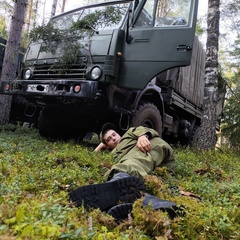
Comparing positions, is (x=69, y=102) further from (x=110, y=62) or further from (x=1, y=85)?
(x=1, y=85)

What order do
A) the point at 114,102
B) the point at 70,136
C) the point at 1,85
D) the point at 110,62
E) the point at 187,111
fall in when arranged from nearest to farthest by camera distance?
the point at 110,62
the point at 114,102
the point at 1,85
the point at 70,136
the point at 187,111

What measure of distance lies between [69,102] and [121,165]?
3.01m

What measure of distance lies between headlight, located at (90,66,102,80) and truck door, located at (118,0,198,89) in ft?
1.33

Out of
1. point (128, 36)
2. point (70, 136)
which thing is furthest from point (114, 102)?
point (70, 136)

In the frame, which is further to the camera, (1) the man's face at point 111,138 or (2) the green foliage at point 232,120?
(2) the green foliage at point 232,120

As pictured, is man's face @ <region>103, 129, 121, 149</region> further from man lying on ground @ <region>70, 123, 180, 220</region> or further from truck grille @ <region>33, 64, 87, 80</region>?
truck grille @ <region>33, 64, 87, 80</region>

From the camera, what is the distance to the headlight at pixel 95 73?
510 cm

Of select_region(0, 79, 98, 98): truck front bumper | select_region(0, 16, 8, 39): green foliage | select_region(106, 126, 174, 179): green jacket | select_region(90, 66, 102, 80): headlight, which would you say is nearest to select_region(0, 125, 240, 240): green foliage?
select_region(106, 126, 174, 179): green jacket

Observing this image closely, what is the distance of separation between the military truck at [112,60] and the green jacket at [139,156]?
5.25 feet

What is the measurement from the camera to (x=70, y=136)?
7.23m

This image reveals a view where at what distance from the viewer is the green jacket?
276 cm

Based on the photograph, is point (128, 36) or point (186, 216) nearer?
point (186, 216)

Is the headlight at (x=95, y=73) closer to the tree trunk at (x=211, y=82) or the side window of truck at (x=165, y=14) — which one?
the side window of truck at (x=165, y=14)

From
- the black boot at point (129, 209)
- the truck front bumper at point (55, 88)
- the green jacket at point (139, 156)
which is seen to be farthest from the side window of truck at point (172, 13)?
the black boot at point (129, 209)
